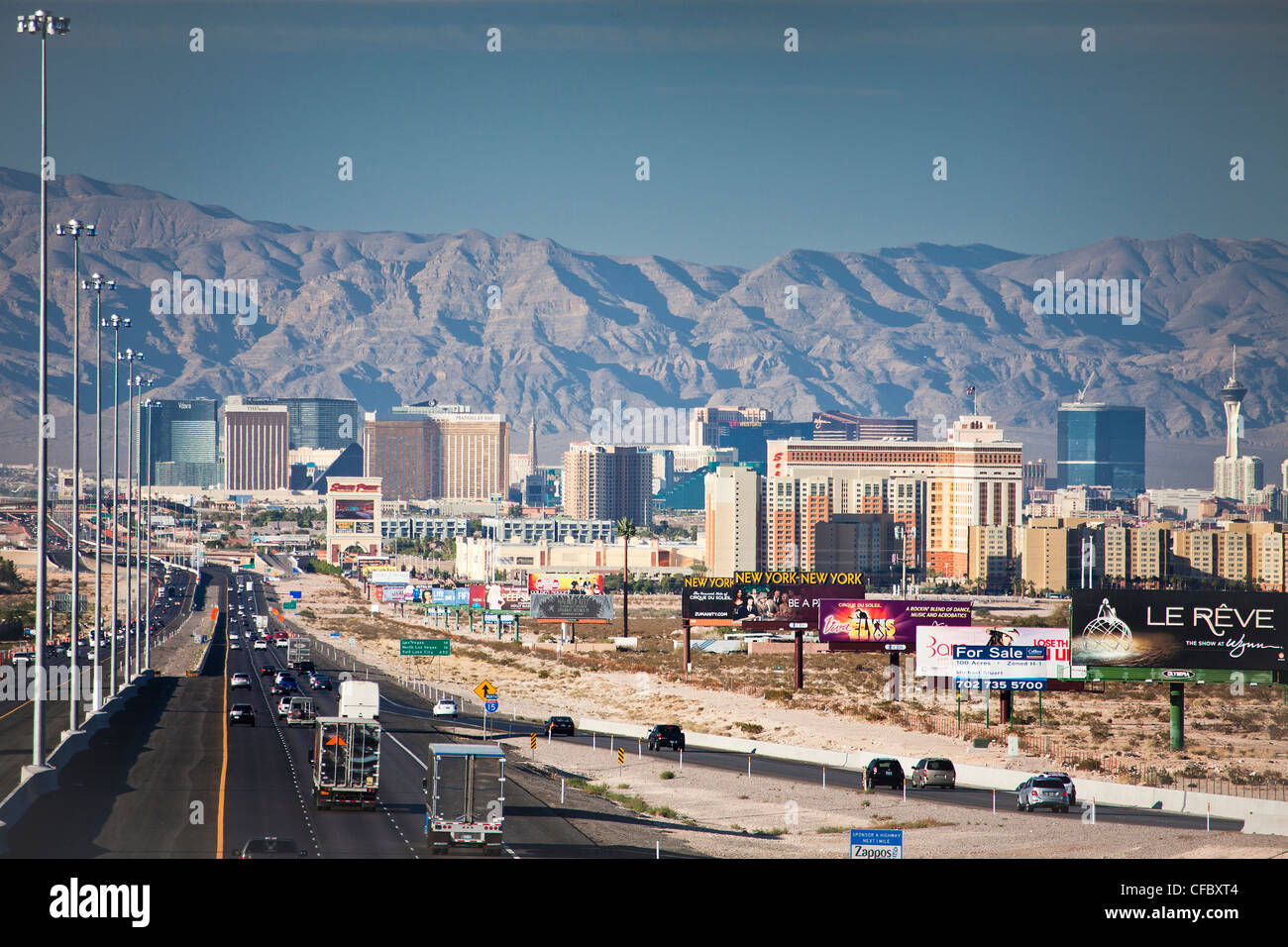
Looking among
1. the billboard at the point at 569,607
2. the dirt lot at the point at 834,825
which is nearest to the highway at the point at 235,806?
the dirt lot at the point at 834,825

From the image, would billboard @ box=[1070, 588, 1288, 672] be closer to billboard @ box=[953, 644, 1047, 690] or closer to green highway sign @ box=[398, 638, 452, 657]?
billboard @ box=[953, 644, 1047, 690]

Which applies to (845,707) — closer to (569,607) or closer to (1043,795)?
(1043,795)

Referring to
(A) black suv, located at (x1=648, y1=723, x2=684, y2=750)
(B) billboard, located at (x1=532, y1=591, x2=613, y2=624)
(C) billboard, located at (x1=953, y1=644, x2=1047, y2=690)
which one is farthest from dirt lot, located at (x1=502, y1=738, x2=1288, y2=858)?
(B) billboard, located at (x1=532, y1=591, x2=613, y2=624)

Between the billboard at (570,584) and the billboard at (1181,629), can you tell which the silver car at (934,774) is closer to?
the billboard at (1181,629)

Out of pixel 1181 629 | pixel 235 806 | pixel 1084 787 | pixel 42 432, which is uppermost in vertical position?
pixel 42 432

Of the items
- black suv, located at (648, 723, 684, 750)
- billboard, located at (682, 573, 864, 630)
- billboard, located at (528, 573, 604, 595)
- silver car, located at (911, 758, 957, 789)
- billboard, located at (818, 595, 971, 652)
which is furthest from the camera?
billboard, located at (528, 573, 604, 595)

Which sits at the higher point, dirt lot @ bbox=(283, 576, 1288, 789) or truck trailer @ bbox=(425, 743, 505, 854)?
truck trailer @ bbox=(425, 743, 505, 854)

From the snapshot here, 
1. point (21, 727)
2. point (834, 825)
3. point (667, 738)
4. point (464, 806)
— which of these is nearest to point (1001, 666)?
point (667, 738)
